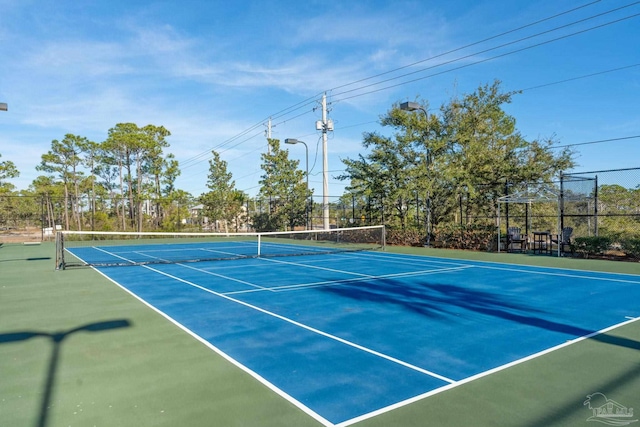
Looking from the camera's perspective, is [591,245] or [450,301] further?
[591,245]

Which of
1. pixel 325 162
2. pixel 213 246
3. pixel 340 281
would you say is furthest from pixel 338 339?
pixel 325 162

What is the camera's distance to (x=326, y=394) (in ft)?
12.1

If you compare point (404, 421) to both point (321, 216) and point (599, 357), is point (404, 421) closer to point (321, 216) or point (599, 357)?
point (599, 357)

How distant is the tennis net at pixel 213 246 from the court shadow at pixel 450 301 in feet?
22.7

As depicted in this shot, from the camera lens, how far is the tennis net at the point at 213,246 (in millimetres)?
16203

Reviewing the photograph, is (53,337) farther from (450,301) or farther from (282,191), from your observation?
(282,191)

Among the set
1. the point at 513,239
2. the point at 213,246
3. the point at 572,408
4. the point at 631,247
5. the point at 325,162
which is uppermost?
the point at 325,162

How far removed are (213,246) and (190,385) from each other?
18.0 m

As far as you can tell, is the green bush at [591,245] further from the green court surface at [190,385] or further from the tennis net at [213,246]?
the green court surface at [190,385]

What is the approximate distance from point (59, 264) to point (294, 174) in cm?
1863

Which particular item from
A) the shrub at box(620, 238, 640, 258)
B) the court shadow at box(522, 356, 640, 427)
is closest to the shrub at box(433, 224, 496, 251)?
the shrub at box(620, 238, 640, 258)

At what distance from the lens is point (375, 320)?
6223 mm

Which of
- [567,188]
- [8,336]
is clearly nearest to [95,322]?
[8,336]

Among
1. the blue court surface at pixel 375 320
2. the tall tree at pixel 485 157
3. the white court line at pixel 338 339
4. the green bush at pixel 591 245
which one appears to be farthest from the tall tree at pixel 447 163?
the white court line at pixel 338 339
